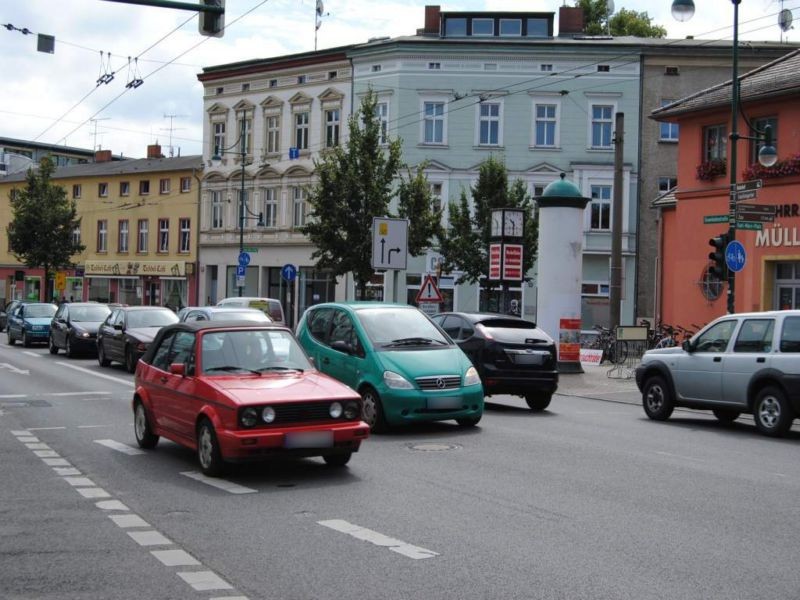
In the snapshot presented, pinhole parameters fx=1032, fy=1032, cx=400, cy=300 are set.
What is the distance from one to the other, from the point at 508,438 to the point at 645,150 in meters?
34.2

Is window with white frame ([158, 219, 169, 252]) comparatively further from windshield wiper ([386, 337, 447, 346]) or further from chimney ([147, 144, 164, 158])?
windshield wiper ([386, 337, 447, 346])

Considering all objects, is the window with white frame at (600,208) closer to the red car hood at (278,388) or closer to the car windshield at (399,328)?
the car windshield at (399,328)

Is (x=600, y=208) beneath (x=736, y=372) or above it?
above

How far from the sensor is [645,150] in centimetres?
4534

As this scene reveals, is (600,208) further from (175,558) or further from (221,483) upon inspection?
(175,558)

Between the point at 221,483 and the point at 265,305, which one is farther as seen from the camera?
the point at 265,305

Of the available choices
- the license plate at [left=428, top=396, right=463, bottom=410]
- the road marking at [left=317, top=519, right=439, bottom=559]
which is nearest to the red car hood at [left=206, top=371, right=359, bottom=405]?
the road marking at [left=317, top=519, right=439, bottom=559]

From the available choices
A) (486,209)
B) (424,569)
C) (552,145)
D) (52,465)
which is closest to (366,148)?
(486,209)

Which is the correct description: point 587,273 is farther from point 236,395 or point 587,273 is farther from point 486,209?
point 236,395

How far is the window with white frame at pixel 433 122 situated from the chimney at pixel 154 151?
104ft

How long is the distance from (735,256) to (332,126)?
33134 mm

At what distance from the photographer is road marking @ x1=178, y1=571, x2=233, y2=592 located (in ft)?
20.2

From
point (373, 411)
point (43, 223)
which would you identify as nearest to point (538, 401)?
point (373, 411)

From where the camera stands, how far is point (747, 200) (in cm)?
2578
